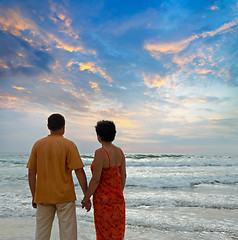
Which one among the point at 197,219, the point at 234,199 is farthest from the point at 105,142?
the point at 234,199

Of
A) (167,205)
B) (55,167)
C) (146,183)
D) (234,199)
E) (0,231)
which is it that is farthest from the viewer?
(146,183)

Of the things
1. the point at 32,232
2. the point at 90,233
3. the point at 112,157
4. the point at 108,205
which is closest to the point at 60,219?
the point at 108,205

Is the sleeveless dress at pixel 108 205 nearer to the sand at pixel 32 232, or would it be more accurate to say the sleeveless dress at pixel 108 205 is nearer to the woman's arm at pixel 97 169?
the woman's arm at pixel 97 169

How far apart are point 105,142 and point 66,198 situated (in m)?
0.79

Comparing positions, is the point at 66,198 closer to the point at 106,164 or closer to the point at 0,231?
the point at 106,164

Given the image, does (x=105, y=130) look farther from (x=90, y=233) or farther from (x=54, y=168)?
(x=90, y=233)

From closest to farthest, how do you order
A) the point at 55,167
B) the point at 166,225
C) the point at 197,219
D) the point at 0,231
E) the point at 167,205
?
the point at 55,167
the point at 0,231
the point at 166,225
the point at 197,219
the point at 167,205

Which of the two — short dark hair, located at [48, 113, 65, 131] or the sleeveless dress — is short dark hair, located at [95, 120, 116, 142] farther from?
short dark hair, located at [48, 113, 65, 131]

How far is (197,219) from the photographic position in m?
5.33

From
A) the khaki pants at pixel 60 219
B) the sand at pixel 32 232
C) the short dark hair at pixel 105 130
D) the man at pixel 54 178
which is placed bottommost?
the sand at pixel 32 232

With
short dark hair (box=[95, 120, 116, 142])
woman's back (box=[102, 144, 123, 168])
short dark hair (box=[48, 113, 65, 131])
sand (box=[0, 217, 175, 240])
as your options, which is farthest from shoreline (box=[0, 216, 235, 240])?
short dark hair (box=[48, 113, 65, 131])

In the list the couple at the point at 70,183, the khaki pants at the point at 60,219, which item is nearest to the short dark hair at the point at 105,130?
the couple at the point at 70,183

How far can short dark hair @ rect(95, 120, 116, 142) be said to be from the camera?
2.65 m

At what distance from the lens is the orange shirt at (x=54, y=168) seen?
255cm
